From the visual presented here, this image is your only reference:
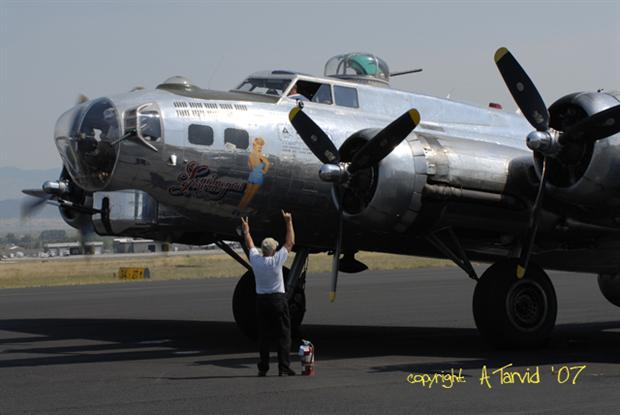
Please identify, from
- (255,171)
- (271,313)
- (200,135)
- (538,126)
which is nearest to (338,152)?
(255,171)

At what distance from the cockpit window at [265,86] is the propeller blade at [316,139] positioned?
5.75ft

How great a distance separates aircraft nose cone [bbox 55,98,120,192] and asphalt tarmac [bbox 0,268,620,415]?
109 inches

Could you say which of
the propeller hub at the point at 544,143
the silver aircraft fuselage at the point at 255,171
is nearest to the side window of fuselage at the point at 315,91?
the silver aircraft fuselage at the point at 255,171

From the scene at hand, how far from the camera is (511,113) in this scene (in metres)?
19.7

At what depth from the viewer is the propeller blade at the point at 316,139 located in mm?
15828

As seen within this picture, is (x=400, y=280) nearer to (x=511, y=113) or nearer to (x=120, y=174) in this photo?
(x=511, y=113)

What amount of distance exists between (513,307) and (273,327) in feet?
15.5

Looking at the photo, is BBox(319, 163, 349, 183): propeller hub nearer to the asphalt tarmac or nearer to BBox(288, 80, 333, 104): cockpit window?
BBox(288, 80, 333, 104): cockpit window

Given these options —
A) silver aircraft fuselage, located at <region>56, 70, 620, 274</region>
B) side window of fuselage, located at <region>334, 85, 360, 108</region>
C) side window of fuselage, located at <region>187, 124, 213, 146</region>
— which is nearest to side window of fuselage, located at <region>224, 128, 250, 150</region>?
silver aircraft fuselage, located at <region>56, 70, 620, 274</region>

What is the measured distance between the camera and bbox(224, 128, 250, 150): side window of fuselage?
639 inches

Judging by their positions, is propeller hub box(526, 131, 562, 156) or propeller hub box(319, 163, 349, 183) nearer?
propeller hub box(526, 131, 562, 156)

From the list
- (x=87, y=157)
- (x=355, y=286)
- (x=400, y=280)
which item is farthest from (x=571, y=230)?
(x=400, y=280)

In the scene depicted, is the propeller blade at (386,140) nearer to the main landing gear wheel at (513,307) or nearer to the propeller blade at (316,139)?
the propeller blade at (316,139)

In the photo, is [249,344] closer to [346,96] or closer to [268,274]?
[346,96]
